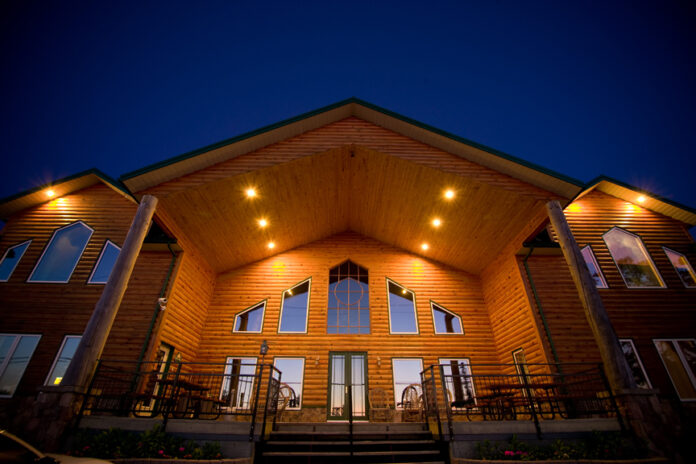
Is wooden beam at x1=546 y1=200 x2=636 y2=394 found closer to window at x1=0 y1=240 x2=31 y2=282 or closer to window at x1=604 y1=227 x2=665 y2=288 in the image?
window at x1=604 y1=227 x2=665 y2=288

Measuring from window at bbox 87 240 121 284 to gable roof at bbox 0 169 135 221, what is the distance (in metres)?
1.70

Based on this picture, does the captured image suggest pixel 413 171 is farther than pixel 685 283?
No

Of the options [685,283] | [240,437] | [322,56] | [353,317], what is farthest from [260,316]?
[322,56]

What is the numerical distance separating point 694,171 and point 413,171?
13661 cm

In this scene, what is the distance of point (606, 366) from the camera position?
612 centimetres

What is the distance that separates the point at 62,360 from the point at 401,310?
10.2m

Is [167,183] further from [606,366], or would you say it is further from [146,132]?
[146,132]

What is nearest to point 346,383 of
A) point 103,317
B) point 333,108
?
point 103,317

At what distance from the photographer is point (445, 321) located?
442 inches

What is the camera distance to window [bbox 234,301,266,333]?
35.9ft

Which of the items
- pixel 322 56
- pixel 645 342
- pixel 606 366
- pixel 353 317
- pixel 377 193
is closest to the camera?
pixel 606 366

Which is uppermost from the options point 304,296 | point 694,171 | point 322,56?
point 322,56

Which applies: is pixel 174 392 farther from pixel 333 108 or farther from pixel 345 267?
pixel 333 108

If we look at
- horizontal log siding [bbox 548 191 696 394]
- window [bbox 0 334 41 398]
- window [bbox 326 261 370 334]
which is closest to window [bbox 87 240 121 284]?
window [bbox 0 334 41 398]
